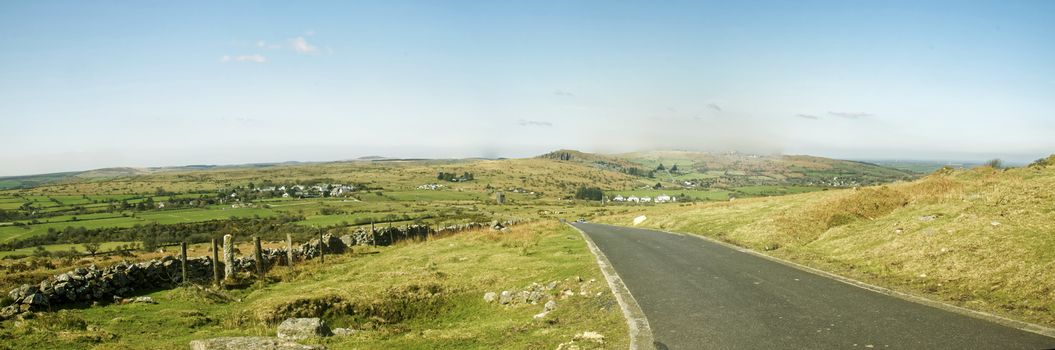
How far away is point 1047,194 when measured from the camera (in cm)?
1778

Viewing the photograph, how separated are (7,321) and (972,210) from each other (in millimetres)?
30344

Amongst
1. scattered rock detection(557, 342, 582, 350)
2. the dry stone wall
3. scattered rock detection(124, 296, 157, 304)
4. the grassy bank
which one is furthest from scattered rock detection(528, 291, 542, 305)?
the dry stone wall

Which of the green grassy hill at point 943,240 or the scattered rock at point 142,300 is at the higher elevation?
the green grassy hill at point 943,240

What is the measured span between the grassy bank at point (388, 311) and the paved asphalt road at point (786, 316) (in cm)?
136

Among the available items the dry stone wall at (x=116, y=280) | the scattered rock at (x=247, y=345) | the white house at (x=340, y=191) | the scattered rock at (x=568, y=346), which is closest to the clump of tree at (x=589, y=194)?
the white house at (x=340, y=191)

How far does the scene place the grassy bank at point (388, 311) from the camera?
1230 cm

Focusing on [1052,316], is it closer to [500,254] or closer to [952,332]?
[952,332]

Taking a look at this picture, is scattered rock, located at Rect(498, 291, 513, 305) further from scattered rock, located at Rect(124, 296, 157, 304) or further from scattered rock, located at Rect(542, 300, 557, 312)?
scattered rock, located at Rect(124, 296, 157, 304)

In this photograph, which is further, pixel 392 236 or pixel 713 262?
pixel 392 236

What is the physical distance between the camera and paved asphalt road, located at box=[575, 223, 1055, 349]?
9255 millimetres

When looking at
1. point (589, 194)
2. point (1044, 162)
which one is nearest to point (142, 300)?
point (1044, 162)

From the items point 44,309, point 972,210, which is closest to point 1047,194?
point 972,210

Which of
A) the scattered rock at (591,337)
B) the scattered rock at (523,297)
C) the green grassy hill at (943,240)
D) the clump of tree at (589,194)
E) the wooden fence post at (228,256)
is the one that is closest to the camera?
the scattered rock at (591,337)

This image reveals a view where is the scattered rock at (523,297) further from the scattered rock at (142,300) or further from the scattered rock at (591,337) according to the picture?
the scattered rock at (142,300)
